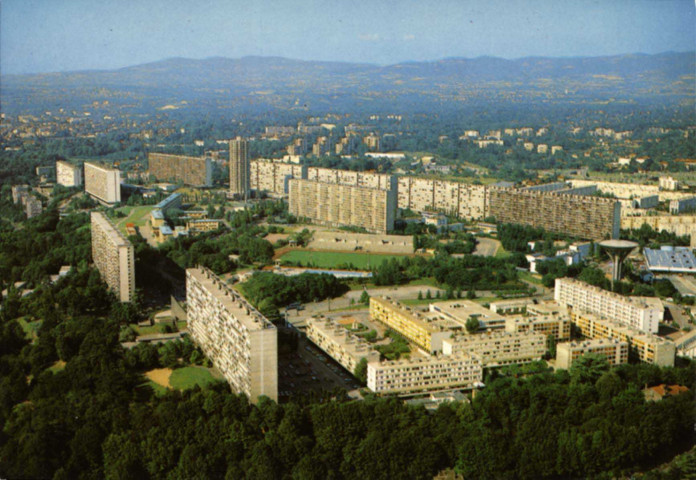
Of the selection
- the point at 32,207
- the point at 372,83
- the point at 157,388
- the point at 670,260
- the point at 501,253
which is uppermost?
the point at 372,83

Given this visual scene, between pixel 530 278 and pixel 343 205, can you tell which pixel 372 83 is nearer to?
pixel 343 205

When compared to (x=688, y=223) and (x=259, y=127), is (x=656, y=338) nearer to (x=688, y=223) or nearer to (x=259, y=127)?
(x=688, y=223)

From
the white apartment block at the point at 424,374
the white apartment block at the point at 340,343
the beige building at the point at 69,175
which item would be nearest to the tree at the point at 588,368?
the white apartment block at the point at 424,374

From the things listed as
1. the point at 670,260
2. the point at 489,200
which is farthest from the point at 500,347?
the point at 489,200

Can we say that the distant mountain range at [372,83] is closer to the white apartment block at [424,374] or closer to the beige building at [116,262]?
the beige building at [116,262]

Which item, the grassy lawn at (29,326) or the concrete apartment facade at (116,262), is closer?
the grassy lawn at (29,326)

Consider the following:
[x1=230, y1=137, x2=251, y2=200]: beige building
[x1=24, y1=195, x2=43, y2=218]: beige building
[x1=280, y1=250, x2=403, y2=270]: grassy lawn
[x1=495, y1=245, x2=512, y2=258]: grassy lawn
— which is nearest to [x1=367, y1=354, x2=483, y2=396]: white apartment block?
[x1=280, y1=250, x2=403, y2=270]: grassy lawn

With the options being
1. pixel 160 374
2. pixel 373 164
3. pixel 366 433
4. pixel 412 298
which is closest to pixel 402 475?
pixel 366 433
